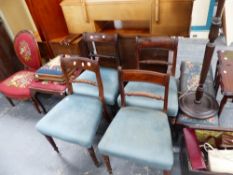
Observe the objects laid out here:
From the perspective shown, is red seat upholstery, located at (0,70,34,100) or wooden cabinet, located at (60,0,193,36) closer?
wooden cabinet, located at (60,0,193,36)

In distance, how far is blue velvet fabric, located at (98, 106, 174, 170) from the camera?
1.09 metres

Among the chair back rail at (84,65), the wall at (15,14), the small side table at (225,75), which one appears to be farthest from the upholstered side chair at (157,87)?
the wall at (15,14)

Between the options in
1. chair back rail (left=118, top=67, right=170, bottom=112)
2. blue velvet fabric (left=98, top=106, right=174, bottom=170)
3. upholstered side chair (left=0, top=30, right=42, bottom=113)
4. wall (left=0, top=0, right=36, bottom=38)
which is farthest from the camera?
wall (left=0, top=0, right=36, bottom=38)

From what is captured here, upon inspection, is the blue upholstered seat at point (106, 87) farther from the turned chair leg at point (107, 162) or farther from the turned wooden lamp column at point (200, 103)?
the turned wooden lamp column at point (200, 103)

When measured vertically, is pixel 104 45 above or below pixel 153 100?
above

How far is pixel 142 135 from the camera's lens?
1.20 meters

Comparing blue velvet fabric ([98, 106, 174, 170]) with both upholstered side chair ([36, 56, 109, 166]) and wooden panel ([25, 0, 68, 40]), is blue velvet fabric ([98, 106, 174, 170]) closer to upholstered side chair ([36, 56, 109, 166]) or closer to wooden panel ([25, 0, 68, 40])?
upholstered side chair ([36, 56, 109, 166])

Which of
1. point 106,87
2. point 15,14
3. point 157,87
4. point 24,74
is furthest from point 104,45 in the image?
point 15,14

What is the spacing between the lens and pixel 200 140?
4.15ft

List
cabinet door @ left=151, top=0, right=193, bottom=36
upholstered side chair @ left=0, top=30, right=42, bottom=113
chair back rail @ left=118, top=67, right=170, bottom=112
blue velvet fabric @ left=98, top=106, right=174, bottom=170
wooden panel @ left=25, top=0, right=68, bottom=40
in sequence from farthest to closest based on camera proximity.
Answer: upholstered side chair @ left=0, top=30, right=42, bottom=113, wooden panel @ left=25, top=0, right=68, bottom=40, cabinet door @ left=151, top=0, right=193, bottom=36, chair back rail @ left=118, top=67, right=170, bottom=112, blue velvet fabric @ left=98, top=106, right=174, bottom=170

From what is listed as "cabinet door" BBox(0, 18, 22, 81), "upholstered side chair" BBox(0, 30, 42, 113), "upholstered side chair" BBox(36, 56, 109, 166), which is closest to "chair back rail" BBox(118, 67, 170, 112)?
"upholstered side chair" BBox(36, 56, 109, 166)

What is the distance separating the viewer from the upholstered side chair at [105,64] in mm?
1597

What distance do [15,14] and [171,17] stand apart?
211 cm

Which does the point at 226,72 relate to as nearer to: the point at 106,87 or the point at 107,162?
the point at 106,87
